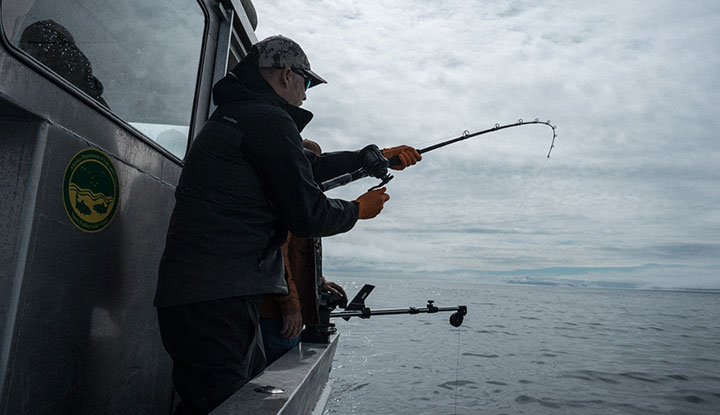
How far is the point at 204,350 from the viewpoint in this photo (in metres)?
1.75

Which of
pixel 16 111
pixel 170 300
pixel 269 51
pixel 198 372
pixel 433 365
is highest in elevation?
pixel 269 51

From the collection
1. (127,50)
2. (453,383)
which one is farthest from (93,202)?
(453,383)

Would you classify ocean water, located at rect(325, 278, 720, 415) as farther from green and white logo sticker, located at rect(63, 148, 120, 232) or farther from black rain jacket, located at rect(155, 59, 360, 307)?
green and white logo sticker, located at rect(63, 148, 120, 232)

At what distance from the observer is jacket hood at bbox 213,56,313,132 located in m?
2.12

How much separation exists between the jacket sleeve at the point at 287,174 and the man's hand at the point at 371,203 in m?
0.49

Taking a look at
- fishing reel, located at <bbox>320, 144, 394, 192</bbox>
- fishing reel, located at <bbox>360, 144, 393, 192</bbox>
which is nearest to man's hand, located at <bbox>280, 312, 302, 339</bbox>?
fishing reel, located at <bbox>320, 144, 394, 192</bbox>

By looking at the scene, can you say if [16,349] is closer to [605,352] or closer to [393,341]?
[393,341]

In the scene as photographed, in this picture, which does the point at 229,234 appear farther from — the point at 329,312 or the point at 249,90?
the point at 329,312

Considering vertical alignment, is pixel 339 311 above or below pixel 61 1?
below

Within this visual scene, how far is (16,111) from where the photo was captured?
1319 mm

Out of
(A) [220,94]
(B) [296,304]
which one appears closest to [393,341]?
(B) [296,304]

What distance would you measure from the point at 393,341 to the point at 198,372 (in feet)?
45.3

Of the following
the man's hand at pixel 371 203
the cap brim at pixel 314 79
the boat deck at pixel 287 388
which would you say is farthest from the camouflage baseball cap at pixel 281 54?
the boat deck at pixel 287 388

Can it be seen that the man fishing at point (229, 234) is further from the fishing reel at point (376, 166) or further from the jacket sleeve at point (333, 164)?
the jacket sleeve at point (333, 164)
